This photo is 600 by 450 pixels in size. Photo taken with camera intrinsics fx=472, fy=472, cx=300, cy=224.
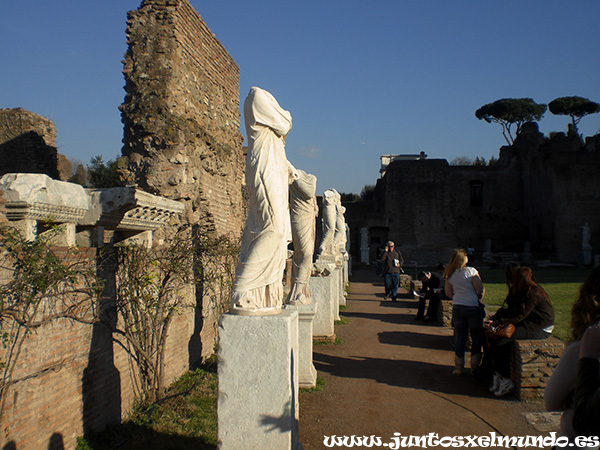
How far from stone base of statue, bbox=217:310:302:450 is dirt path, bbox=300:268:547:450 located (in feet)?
3.54

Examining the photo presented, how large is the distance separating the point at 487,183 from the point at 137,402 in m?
34.2

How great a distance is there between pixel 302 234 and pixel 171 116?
292 centimetres

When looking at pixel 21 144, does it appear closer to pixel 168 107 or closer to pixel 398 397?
pixel 168 107

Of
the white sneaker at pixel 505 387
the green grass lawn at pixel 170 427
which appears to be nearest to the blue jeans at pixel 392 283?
the white sneaker at pixel 505 387

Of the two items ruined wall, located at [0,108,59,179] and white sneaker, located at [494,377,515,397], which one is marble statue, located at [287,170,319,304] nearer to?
white sneaker, located at [494,377,515,397]

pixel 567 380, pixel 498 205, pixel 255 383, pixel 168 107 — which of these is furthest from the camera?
pixel 498 205

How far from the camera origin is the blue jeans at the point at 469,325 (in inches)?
211

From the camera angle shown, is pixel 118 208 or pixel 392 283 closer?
pixel 118 208

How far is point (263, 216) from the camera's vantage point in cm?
299

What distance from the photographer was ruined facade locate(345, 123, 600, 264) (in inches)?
1111

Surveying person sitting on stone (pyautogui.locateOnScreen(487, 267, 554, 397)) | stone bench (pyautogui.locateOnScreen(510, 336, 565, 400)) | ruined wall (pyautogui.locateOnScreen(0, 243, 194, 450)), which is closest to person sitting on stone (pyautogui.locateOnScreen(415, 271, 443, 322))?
person sitting on stone (pyautogui.locateOnScreen(487, 267, 554, 397))

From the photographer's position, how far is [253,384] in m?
2.83

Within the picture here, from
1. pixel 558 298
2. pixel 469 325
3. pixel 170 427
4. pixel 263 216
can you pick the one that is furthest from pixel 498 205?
pixel 263 216

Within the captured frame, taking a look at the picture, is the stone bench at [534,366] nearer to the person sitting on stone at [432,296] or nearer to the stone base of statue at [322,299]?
the stone base of statue at [322,299]
